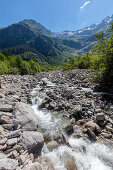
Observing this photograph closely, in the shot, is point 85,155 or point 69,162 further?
point 85,155

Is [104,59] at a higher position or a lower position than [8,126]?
higher

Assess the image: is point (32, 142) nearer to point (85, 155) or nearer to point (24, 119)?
point (24, 119)

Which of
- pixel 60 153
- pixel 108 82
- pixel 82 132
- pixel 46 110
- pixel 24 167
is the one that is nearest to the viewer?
pixel 24 167

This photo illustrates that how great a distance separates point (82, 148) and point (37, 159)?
227 centimetres

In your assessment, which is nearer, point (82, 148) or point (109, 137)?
point (82, 148)

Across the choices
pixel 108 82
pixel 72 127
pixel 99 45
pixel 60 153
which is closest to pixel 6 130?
pixel 60 153

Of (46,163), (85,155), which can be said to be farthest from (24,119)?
(85,155)

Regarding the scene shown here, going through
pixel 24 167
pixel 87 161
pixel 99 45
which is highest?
pixel 99 45

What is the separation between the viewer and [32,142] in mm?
3871

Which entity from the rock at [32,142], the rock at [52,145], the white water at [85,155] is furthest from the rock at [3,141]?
the rock at [52,145]

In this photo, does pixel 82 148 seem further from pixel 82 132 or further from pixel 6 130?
pixel 6 130

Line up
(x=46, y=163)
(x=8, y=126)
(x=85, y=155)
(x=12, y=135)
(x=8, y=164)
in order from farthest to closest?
(x=8, y=126) → (x=85, y=155) → (x=12, y=135) → (x=46, y=163) → (x=8, y=164)

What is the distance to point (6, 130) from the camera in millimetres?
4289

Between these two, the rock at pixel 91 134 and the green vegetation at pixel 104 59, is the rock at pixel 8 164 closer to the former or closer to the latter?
the rock at pixel 91 134
